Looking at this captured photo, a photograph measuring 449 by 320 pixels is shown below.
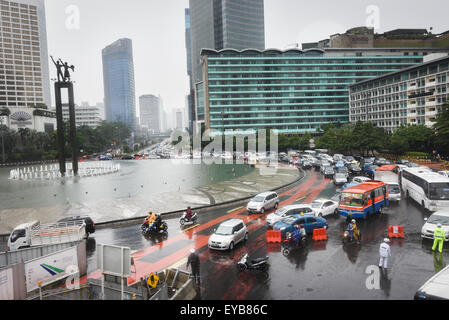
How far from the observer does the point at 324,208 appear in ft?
79.2

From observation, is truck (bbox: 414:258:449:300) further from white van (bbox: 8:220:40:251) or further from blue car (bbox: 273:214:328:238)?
white van (bbox: 8:220:40:251)

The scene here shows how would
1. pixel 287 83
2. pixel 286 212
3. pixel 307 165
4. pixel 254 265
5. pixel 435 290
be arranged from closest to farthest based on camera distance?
pixel 435 290 < pixel 254 265 < pixel 286 212 < pixel 307 165 < pixel 287 83

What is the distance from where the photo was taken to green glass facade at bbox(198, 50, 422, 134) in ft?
425

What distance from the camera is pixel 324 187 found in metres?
38.2

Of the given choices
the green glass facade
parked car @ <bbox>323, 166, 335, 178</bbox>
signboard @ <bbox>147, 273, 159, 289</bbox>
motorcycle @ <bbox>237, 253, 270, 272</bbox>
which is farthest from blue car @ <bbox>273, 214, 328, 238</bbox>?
the green glass facade

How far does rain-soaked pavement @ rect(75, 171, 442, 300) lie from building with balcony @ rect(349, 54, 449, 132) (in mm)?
54950

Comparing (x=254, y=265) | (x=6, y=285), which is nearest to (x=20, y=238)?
(x=6, y=285)

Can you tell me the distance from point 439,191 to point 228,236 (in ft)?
54.4

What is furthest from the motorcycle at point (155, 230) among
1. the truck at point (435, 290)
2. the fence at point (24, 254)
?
the truck at point (435, 290)

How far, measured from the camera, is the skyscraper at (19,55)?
14755 centimetres

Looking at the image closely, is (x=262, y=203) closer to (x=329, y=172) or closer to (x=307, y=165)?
(x=329, y=172)

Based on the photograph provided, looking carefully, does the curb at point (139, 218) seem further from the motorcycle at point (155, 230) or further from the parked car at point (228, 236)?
the parked car at point (228, 236)
